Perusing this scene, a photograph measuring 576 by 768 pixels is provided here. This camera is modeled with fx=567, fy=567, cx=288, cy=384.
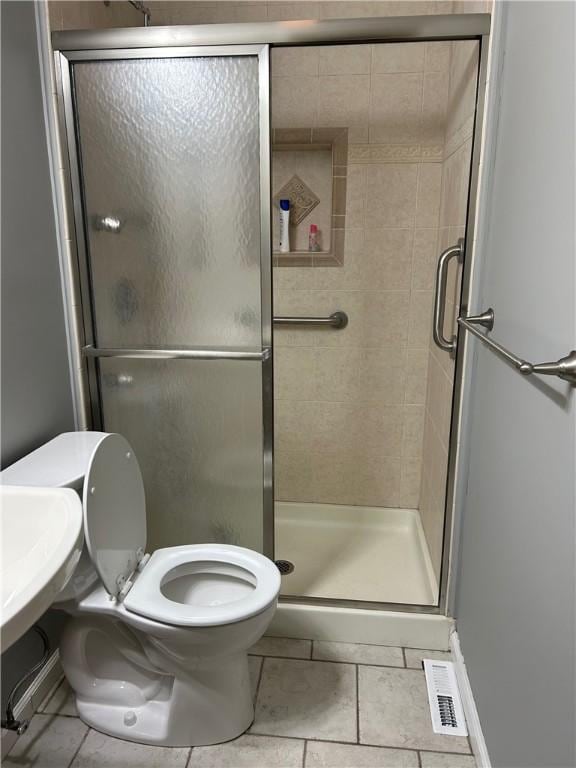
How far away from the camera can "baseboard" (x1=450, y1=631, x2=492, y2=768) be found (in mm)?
1455

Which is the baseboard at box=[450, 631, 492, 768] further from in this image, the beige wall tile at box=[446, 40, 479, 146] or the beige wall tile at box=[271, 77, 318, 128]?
the beige wall tile at box=[271, 77, 318, 128]

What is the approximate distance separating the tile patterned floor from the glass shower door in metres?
0.44

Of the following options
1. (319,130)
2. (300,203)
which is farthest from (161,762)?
(319,130)

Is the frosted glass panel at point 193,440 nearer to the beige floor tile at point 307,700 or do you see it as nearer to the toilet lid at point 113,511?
the toilet lid at point 113,511

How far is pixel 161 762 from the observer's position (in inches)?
60.2

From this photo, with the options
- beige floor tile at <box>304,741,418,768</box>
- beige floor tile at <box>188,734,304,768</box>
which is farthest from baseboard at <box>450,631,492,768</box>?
beige floor tile at <box>188,734,304,768</box>

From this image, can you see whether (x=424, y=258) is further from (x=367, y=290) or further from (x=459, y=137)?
(x=459, y=137)

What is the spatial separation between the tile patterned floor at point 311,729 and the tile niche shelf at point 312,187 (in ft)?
5.13

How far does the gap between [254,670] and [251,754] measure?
1.01 ft

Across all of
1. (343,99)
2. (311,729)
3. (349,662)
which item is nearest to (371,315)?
(343,99)

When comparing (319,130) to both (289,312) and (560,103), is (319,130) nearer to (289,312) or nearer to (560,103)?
(289,312)

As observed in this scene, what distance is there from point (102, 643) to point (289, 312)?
1500 millimetres

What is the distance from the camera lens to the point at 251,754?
155 centimetres

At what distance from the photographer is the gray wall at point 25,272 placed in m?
1.49
